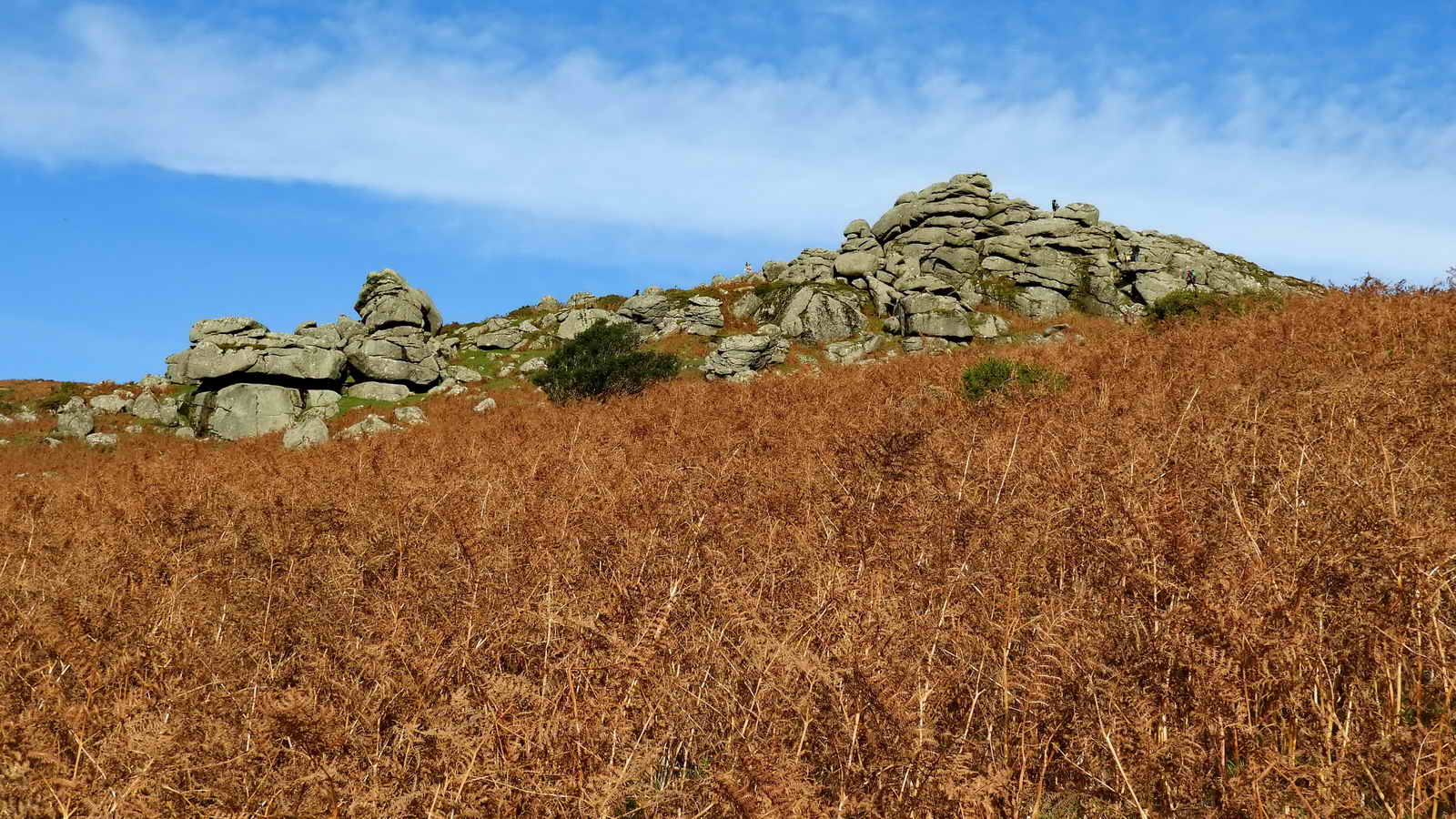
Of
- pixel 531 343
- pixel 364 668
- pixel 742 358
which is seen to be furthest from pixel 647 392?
pixel 531 343

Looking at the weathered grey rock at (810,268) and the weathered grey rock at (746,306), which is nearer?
the weathered grey rock at (746,306)

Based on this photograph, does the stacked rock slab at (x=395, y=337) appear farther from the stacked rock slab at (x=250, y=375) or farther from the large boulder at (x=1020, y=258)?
the large boulder at (x=1020, y=258)

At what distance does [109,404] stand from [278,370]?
920cm

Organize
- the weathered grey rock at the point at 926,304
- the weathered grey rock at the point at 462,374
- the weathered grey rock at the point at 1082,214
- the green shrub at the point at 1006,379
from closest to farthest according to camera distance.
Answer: the green shrub at the point at 1006,379 < the weathered grey rock at the point at 462,374 < the weathered grey rock at the point at 926,304 < the weathered grey rock at the point at 1082,214

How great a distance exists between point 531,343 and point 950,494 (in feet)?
117

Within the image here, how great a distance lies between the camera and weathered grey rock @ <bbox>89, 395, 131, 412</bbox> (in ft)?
103

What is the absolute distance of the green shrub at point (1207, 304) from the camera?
18469 millimetres

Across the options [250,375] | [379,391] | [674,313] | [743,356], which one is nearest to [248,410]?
[250,375]

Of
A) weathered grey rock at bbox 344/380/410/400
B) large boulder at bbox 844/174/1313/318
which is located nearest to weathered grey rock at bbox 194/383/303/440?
weathered grey rock at bbox 344/380/410/400

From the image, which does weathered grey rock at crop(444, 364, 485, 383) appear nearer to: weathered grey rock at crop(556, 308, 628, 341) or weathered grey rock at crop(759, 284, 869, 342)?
weathered grey rock at crop(556, 308, 628, 341)

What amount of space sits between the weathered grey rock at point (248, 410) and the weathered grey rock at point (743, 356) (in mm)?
15278

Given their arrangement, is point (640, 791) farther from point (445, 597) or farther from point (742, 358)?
point (742, 358)

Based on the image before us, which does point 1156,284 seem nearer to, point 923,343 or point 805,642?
point 923,343

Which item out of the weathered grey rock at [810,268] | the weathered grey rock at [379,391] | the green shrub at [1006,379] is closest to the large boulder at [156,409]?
the weathered grey rock at [379,391]
